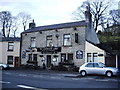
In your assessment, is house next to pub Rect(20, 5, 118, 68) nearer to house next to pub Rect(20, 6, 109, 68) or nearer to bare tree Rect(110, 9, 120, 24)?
house next to pub Rect(20, 6, 109, 68)

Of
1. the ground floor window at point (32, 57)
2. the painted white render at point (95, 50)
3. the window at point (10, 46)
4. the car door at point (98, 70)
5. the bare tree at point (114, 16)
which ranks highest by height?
the bare tree at point (114, 16)

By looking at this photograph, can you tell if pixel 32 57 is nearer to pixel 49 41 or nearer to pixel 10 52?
pixel 49 41

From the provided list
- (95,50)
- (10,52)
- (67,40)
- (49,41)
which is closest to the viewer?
(95,50)

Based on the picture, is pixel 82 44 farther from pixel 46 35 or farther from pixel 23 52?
pixel 23 52

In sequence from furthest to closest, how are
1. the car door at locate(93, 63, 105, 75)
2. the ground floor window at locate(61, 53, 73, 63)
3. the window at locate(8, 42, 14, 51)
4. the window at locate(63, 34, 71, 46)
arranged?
the window at locate(8, 42, 14, 51), the window at locate(63, 34, 71, 46), the ground floor window at locate(61, 53, 73, 63), the car door at locate(93, 63, 105, 75)

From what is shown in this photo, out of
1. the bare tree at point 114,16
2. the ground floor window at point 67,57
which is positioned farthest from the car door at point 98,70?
the bare tree at point 114,16

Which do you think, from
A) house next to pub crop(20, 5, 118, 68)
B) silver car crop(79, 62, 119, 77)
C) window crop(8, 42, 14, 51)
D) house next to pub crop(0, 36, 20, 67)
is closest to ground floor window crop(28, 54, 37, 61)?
house next to pub crop(20, 5, 118, 68)

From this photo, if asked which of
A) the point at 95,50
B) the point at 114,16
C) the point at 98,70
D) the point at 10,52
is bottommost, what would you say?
the point at 98,70

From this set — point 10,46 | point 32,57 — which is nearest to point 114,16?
point 32,57

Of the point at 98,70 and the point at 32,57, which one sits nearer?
the point at 98,70

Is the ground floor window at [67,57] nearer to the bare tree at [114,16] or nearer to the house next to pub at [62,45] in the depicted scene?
the house next to pub at [62,45]

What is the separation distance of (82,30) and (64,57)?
4.56 m

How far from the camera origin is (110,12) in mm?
38562

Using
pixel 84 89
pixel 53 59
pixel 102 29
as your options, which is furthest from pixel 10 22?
pixel 84 89
